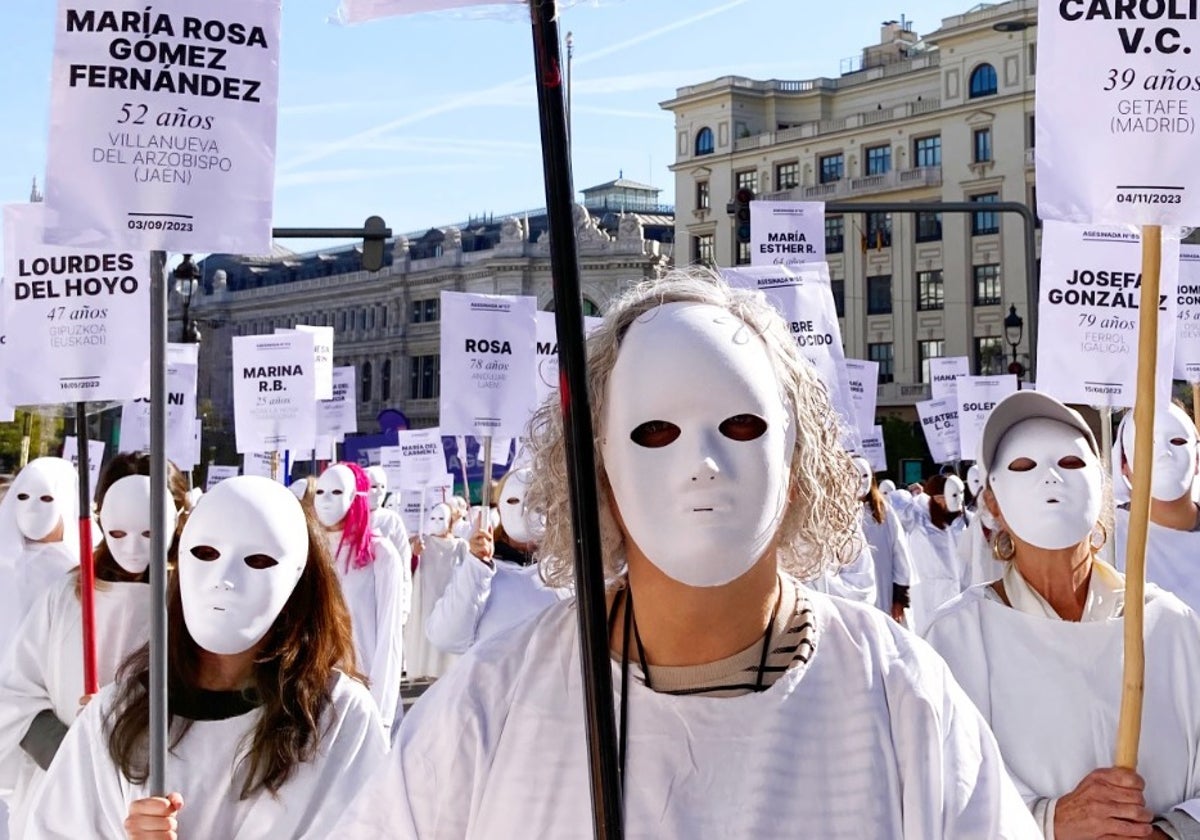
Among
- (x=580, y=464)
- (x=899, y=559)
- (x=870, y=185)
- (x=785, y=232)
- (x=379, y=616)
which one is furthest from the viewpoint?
(x=870, y=185)

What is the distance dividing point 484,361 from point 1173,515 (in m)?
6.60

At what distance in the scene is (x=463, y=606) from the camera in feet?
26.7

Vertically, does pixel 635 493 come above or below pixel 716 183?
below

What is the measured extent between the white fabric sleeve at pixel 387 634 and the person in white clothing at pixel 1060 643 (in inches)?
173

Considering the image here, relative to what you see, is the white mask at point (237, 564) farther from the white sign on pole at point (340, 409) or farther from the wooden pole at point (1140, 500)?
the white sign on pole at point (340, 409)

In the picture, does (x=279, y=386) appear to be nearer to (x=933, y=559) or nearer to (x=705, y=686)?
(x=933, y=559)

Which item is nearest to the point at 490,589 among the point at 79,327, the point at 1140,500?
A: the point at 79,327

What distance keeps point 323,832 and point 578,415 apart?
2.13 m

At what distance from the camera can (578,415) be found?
6.26ft

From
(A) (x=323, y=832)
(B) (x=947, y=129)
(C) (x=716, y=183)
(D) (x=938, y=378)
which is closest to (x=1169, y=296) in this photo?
(A) (x=323, y=832)

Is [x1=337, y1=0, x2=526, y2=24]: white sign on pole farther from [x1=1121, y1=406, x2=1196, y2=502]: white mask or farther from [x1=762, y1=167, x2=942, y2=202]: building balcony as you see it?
[x1=762, y1=167, x2=942, y2=202]: building balcony

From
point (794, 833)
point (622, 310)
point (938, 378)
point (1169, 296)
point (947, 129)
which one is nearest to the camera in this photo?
point (794, 833)

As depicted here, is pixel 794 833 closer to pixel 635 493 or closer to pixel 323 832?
pixel 635 493

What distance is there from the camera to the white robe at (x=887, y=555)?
1136 cm
